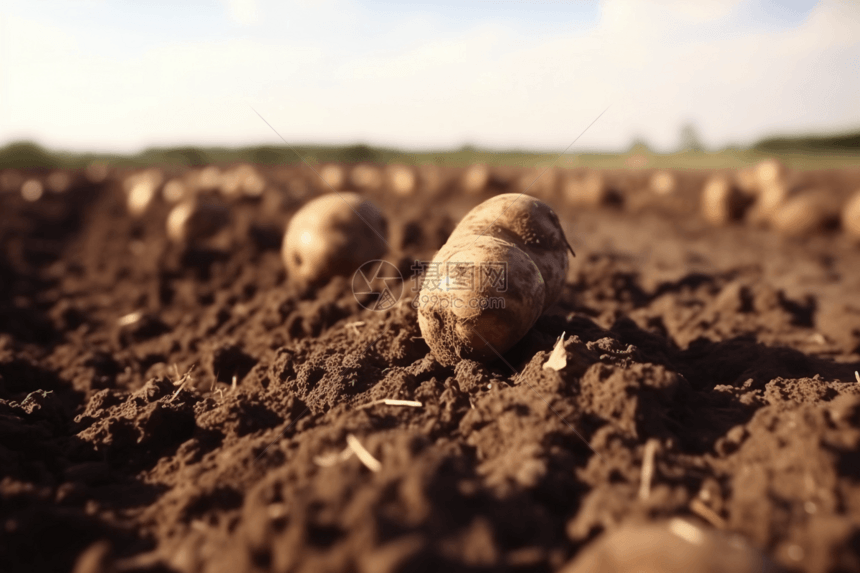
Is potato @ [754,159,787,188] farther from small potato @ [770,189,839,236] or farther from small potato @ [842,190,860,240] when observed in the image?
small potato @ [842,190,860,240]

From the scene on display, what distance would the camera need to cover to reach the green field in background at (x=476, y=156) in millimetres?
14359

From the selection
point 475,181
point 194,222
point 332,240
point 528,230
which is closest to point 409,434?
point 528,230

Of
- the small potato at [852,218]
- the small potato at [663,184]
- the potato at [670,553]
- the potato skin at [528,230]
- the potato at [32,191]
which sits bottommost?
the small potato at [852,218]

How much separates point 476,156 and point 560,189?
6989mm

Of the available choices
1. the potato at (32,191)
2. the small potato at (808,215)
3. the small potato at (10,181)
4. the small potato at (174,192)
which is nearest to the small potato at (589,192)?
the small potato at (808,215)

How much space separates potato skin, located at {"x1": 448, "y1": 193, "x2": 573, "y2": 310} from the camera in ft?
11.3

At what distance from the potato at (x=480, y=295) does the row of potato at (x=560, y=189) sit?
594cm

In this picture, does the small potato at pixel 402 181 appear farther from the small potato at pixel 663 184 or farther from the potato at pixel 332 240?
the potato at pixel 332 240

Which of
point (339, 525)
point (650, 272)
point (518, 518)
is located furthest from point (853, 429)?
point (650, 272)

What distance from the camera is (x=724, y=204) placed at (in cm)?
996

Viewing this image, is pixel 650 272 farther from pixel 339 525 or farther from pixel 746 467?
pixel 339 525

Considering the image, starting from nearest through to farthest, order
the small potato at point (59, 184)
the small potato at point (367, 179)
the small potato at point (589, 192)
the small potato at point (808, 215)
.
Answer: the small potato at point (808, 215) < the small potato at point (589, 192) < the small potato at point (59, 184) < the small potato at point (367, 179)

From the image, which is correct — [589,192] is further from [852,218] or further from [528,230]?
[528,230]

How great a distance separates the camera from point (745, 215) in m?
10.0
